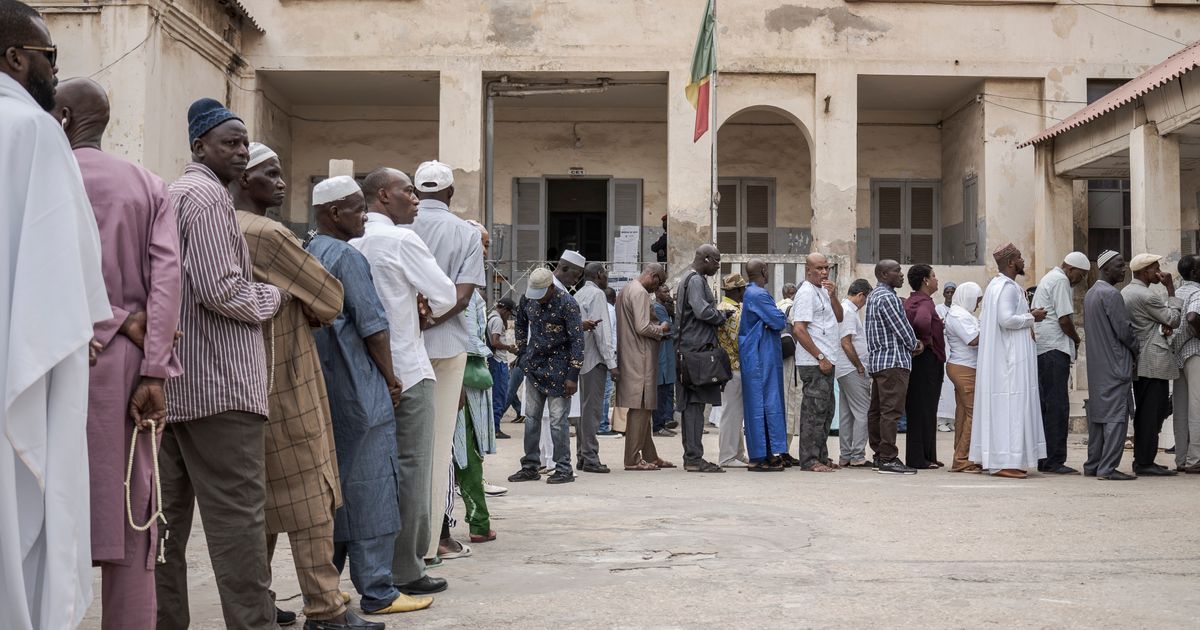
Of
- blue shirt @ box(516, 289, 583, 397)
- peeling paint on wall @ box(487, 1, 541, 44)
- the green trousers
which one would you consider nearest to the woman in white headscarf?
blue shirt @ box(516, 289, 583, 397)

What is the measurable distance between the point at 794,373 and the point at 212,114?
814 cm

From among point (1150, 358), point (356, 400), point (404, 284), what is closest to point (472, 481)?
point (404, 284)

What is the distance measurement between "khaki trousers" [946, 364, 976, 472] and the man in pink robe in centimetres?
Answer: 813

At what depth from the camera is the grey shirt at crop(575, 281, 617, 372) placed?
1007 centimetres

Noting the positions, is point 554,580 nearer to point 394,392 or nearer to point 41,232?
point 394,392

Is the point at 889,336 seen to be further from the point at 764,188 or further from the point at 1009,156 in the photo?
the point at 764,188

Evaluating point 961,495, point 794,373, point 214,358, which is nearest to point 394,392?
point 214,358

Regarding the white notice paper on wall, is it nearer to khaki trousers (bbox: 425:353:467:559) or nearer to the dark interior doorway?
the dark interior doorway

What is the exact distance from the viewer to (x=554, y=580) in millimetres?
5246

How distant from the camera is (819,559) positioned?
5.70 m

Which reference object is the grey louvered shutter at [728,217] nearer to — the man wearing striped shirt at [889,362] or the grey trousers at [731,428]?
the grey trousers at [731,428]

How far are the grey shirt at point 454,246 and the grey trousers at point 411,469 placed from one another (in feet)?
2.10

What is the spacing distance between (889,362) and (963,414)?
85 cm

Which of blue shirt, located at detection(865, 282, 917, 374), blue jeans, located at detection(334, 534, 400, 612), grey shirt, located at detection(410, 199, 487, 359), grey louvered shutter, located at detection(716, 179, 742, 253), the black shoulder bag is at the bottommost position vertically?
blue jeans, located at detection(334, 534, 400, 612)
